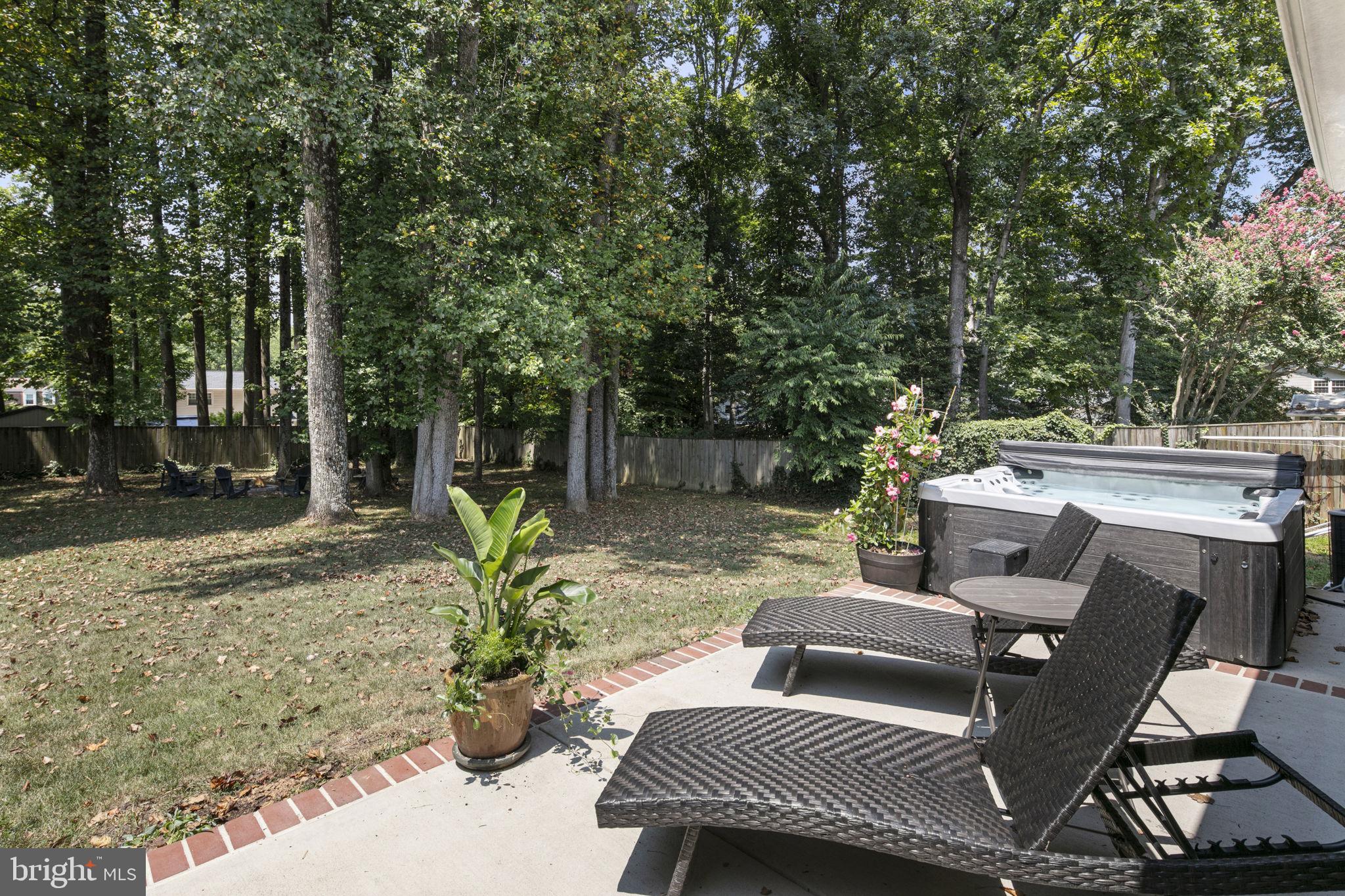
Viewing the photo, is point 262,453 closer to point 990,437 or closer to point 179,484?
point 179,484

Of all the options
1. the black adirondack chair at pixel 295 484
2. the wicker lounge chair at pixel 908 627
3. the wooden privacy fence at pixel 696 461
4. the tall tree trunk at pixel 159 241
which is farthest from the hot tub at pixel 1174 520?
the tall tree trunk at pixel 159 241

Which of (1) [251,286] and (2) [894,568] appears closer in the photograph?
(2) [894,568]

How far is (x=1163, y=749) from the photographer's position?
2357 mm

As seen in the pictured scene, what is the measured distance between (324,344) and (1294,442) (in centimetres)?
1374

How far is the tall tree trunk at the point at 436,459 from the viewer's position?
1037 cm

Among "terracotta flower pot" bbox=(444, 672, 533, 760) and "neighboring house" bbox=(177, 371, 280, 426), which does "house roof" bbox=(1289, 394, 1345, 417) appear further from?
"neighboring house" bbox=(177, 371, 280, 426)

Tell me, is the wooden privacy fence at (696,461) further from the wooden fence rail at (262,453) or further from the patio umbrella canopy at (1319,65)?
the patio umbrella canopy at (1319,65)

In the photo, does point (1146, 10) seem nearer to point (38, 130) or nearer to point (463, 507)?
point (463, 507)

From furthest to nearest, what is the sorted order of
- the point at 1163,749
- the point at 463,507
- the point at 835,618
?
the point at 835,618 → the point at 463,507 → the point at 1163,749

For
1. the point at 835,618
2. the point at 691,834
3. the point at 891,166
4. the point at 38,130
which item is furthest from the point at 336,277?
the point at 891,166

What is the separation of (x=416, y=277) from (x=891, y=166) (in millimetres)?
11959

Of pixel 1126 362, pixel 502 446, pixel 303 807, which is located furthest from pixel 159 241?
pixel 1126 362

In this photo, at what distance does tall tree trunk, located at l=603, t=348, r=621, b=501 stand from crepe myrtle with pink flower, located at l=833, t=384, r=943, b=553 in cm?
754

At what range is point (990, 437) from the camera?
1036 centimetres
